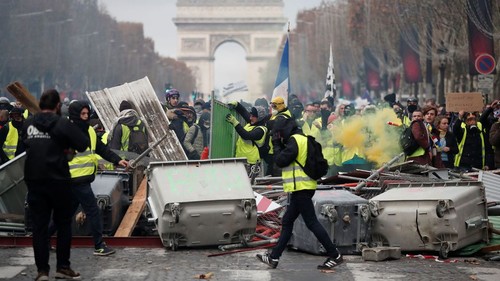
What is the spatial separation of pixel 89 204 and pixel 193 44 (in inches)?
6328

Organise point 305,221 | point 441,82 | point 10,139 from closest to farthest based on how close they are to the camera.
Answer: point 305,221
point 10,139
point 441,82

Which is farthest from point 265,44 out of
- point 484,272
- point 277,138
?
point 484,272

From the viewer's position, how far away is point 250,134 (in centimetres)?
1781

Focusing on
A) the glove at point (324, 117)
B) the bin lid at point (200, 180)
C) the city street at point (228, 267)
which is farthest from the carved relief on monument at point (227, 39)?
the city street at point (228, 267)

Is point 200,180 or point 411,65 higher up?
point 411,65

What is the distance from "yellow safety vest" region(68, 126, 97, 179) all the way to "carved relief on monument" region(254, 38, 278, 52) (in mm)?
158664

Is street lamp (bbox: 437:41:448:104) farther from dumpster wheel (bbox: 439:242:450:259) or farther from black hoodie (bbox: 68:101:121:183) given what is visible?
black hoodie (bbox: 68:101:121:183)

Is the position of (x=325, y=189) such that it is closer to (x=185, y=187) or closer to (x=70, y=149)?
→ (x=185, y=187)

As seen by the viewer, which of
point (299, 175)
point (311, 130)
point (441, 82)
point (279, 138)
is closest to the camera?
point (299, 175)

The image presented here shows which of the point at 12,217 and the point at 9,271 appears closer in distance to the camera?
the point at 9,271

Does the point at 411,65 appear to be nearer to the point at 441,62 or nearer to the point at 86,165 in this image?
the point at 441,62

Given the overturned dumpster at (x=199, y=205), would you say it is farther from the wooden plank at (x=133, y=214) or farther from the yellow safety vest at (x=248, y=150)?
the yellow safety vest at (x=248, y=150)

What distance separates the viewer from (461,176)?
644 inches

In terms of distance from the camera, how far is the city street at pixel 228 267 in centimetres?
1249
